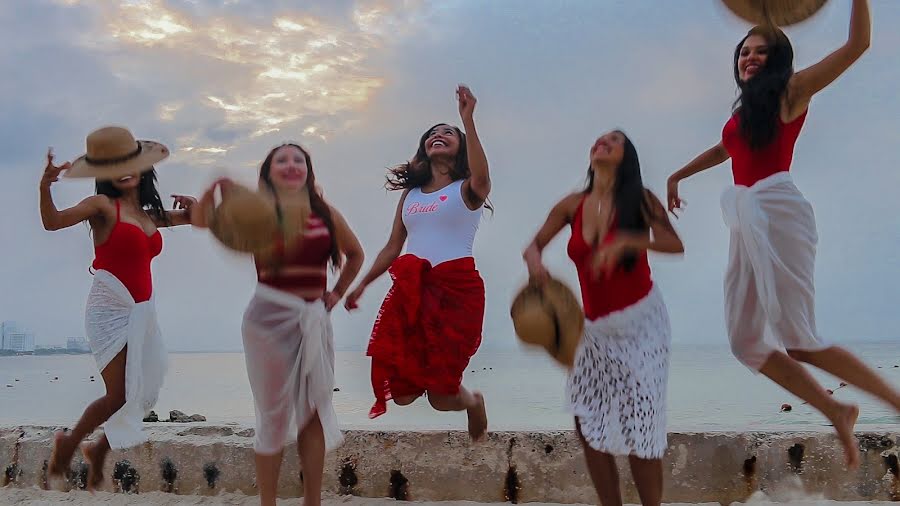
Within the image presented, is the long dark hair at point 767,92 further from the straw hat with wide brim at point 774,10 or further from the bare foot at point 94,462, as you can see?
the bare foot at point 94,462

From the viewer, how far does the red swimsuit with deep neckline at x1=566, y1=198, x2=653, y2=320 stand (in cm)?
314

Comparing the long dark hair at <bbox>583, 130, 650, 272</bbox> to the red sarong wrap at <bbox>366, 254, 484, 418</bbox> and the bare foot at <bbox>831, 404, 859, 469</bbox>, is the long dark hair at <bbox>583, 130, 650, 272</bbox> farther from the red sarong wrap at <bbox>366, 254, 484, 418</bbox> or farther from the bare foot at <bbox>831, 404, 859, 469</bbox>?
the bare foot at <bbox>831, 404, 859, 469</bbox>

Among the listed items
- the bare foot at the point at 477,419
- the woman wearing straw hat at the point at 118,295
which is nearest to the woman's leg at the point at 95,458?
the woman wearing straw hat at the point at 118,295

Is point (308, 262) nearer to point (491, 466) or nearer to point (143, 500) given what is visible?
point (491, 466)

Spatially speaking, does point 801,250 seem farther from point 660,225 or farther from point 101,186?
point 101,186

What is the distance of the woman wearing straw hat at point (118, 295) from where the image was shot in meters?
4.05

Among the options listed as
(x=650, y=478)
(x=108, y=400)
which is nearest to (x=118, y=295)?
(x=108, y=400)

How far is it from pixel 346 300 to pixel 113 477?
1.92 meters

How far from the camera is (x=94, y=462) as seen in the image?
4.30m

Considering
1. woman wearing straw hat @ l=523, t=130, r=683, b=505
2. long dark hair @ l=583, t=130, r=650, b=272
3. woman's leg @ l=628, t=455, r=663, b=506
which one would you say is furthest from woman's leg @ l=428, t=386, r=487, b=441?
long dark hair @ l=583, t=130, r=650, b=272

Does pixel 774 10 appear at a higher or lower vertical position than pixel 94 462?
higher

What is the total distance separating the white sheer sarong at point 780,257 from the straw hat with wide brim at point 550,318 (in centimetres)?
74

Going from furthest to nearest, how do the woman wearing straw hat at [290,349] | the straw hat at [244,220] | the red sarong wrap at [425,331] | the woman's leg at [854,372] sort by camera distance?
the red sarong wrap at [425,331] → the woman wearing straw hat at [290,349] → the straw hat at [244,220] → the woman's leg at [854,372]

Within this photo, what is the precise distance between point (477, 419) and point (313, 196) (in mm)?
1462
